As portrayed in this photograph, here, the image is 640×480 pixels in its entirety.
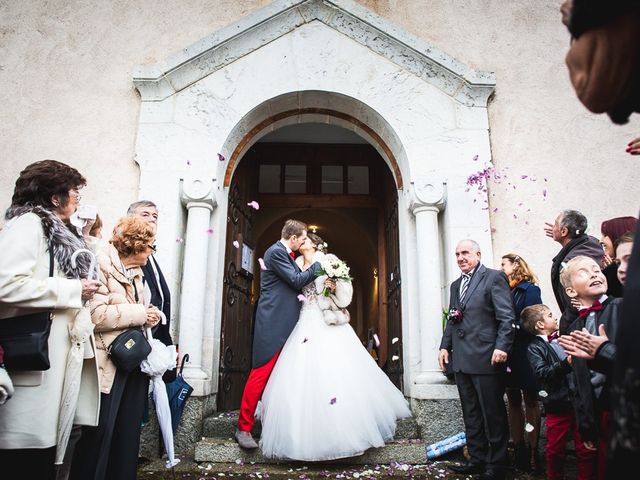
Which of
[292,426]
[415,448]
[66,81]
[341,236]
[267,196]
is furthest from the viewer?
[341,236]

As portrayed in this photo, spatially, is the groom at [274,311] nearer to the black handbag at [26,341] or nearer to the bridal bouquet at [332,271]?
the bridal bouquet at [332,271]

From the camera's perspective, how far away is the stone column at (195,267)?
4.67 meters

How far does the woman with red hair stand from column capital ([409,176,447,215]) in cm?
169

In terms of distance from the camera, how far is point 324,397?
3.81 metres

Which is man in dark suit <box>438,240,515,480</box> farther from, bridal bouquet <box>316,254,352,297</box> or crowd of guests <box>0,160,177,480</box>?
crowd of guests <box>0,160,177,480</box>

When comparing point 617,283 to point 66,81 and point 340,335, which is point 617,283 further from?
point 66,81

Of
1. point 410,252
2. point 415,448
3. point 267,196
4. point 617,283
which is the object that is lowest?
point 415,448

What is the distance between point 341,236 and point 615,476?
47.6ft

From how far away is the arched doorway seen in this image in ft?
18.8

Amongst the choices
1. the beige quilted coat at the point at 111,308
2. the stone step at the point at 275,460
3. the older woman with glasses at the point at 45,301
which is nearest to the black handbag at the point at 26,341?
the older woman with glasses at the point at 45,301

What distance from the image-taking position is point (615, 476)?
78 centimetres

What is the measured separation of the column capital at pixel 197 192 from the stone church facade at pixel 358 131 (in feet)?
0.05

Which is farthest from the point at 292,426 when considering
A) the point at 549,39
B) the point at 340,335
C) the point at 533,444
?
the point at 549,39

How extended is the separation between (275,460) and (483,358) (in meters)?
1.86
